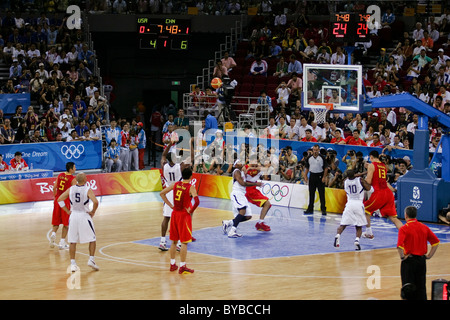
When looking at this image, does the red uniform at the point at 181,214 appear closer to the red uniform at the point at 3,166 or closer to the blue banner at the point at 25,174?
the blue banner at the point at 25,174

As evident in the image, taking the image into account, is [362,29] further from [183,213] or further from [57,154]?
[183,213]

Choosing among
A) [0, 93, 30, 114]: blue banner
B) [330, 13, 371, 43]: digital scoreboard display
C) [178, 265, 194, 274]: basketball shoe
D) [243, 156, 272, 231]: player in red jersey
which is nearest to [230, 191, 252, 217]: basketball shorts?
[243, 156, 272, 231]: player in red jersey

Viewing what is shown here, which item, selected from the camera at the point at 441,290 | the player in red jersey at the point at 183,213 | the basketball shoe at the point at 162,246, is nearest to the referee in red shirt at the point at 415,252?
the camera at the point at 441,290

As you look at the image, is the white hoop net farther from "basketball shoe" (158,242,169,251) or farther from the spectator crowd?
"basketball shoe" (158,242,169,251)

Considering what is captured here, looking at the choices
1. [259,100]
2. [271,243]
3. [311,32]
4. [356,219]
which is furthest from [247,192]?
[311,32]

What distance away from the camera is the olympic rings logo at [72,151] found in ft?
85.9

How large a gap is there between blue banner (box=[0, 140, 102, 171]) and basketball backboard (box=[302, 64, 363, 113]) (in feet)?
28.2

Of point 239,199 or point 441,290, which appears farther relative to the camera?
point 239,199

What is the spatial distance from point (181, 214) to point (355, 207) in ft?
14.5

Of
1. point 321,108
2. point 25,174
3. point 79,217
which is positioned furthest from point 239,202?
point 25,174

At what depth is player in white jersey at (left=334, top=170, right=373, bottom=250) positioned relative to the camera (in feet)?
56.4

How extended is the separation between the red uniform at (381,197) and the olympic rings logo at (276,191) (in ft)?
17.3

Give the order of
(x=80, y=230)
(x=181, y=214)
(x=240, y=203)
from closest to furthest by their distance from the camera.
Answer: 1. (x=181, y=214)
2. (x=80, y=230)
3. (x=240, y=203)

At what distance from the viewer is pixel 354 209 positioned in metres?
17.2
